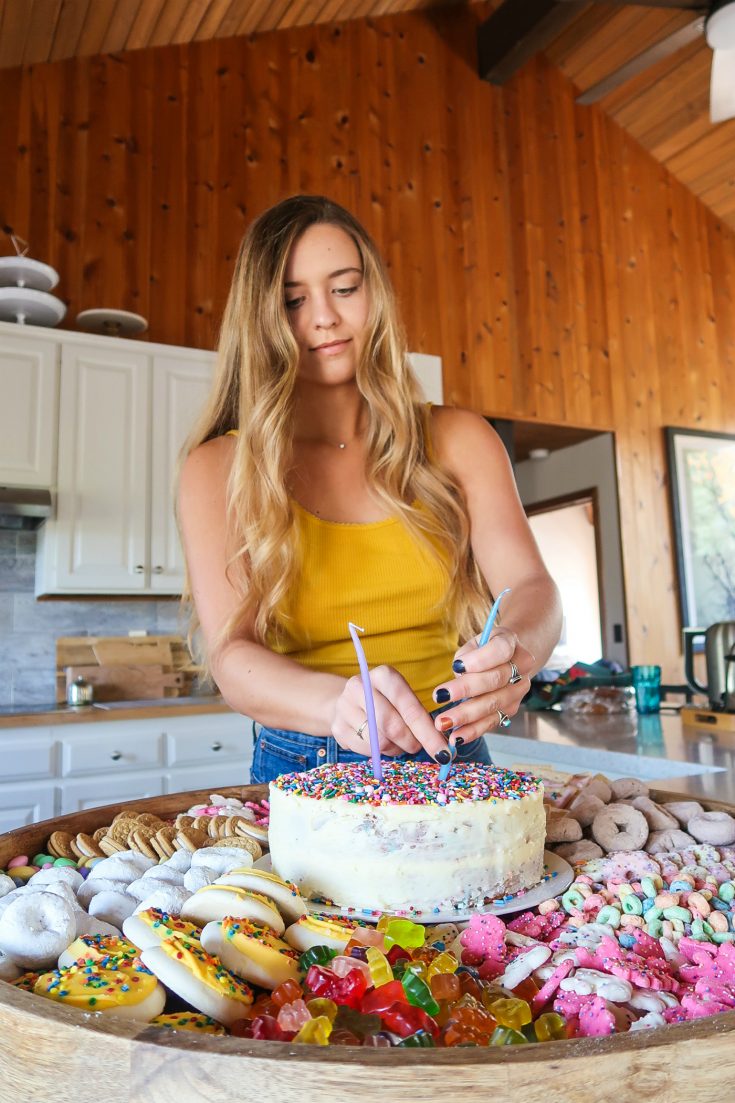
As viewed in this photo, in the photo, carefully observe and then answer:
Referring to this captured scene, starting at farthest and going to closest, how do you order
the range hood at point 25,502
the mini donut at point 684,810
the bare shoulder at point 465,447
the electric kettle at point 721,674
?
1. the range hood at point 25,502
2. the electric kettle at point 721,674
3. the bare shoulder at point 465,447
4. the mini donut at point 684,810

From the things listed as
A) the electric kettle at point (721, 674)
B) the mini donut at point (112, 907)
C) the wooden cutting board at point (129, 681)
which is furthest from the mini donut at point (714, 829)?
the wooden cutting board at point (129, 681)

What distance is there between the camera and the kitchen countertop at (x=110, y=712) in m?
2.65

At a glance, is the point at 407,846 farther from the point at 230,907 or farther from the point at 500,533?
the point at 500,533

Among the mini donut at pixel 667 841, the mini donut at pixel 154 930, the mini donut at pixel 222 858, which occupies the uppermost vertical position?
the mini donut at pixel 154 930

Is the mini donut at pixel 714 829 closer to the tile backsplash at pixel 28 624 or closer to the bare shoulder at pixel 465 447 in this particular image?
the bare shoulder at pixel 465 447

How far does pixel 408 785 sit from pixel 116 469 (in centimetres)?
269

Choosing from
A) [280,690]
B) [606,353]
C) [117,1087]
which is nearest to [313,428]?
[280,690]

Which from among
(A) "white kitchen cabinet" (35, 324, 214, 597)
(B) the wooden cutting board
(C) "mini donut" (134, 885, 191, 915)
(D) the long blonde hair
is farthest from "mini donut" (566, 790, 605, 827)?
(B) the wooden cutting board

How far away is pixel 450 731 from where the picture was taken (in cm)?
82

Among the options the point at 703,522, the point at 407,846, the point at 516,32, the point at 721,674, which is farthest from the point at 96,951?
the point at 703,522

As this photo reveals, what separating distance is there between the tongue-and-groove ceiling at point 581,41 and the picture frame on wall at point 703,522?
1729 mm

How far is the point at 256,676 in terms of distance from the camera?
1015mm

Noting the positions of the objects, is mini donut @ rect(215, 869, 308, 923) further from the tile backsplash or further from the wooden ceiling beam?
the wooden ceiling beam

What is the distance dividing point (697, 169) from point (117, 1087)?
629cm
